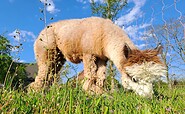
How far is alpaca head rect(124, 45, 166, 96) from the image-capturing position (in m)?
6.82

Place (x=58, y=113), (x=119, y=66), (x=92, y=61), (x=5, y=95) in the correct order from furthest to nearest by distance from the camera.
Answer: (x=92, y=61)
(x=119, y=66)
(x=5, y=95)
(x=58, y=113)

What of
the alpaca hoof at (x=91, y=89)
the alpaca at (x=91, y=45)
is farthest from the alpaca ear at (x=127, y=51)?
the alpaca hoof at (x=91, y=89)

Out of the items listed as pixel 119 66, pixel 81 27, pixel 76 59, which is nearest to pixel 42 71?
pixel 76 59

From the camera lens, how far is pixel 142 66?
7.01 meters

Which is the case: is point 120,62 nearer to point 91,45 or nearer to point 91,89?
point 91,45

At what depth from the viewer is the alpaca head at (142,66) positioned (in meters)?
6.82

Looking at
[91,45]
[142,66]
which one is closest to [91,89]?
[142,66]

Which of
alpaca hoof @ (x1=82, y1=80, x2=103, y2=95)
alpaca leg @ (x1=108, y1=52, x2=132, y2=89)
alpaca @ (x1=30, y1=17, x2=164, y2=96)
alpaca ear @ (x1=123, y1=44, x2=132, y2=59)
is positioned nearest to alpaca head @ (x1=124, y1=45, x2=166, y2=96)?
alpaca ear @ (x1=123, y1=44, x2=132, y2=59)

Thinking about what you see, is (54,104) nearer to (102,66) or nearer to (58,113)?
(58,113)

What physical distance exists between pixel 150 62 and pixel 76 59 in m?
3.72

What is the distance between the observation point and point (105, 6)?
1032 inches

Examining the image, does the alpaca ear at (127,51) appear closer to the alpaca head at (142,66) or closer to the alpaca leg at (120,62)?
the alpaca head at (142,66)

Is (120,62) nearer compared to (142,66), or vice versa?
(142,66)

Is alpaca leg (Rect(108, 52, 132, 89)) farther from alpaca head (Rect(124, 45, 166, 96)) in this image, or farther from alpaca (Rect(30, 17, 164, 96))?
alpaca head (Rect(124, 45, 166, 96))
